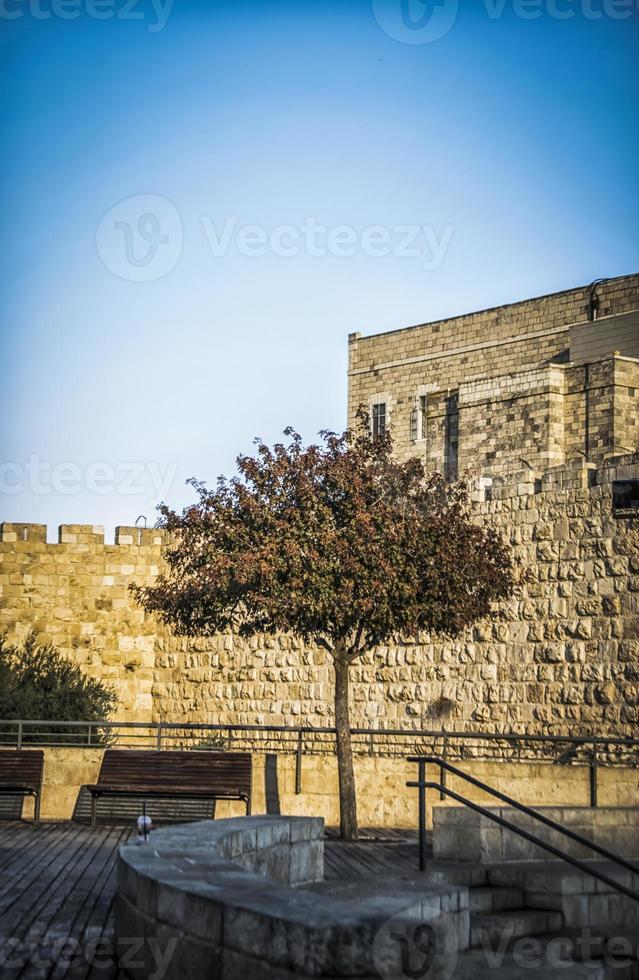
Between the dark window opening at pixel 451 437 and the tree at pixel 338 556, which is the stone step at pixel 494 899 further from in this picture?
the dark window opening at pixel 451 437

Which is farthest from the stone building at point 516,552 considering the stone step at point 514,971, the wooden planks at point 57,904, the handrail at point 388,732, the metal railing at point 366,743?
the stone step at point 514,971

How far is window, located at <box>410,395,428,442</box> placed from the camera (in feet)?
127

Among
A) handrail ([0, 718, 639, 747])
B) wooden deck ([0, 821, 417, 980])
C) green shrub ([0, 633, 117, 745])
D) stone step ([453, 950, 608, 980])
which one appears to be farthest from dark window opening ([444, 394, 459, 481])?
stone step ([453, 950, 608, 980])

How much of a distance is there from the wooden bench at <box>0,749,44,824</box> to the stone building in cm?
756

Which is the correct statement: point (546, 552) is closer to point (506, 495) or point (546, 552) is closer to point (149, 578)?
point (506, 495)

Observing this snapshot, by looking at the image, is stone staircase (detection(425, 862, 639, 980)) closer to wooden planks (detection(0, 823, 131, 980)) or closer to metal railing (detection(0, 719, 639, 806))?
wooden planks (detection(0, 823, 131, 980))

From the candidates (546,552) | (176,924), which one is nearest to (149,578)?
(546,552)

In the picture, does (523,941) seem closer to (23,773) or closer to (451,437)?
(23,773)

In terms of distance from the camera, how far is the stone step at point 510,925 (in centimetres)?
925

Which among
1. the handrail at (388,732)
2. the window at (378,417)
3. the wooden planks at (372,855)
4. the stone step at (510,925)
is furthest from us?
the window at (378,417)

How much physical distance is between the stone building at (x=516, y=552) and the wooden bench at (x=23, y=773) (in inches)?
298

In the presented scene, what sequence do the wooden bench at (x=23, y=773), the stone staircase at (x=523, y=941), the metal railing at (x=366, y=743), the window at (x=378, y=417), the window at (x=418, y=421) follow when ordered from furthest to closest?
the window at (x=378, y=417), the window at (x=418, y=421), the metal railing at (x=366, y=743), the wooden bench at (x=23, y=773), the stone staircase at (x=523, y=941)

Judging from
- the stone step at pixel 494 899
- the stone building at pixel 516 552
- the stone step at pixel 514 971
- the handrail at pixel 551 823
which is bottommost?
the stone step at pixel 494 899

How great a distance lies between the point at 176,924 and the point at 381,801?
32.8 feet
